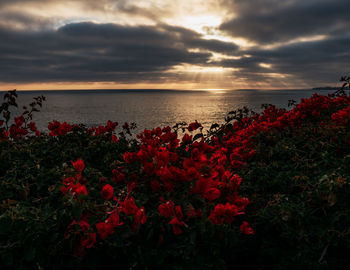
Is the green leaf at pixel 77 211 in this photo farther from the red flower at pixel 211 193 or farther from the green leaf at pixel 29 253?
the red flower at pixel 211 193

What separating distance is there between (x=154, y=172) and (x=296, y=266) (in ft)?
4.67

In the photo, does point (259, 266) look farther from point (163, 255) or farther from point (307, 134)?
point (307, 134)

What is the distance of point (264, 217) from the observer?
236 cm

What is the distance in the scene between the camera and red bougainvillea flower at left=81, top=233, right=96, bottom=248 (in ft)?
5.36

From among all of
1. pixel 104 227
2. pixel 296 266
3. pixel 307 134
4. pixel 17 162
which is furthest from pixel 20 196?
pixel 307 134

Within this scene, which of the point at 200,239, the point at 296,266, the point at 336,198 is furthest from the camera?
the point at 336,198

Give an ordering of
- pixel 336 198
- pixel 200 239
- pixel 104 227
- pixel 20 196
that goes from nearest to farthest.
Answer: pixel 104 227, pixel 200 239, pixel 336 198, pixel 20 196

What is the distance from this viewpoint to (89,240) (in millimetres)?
1686

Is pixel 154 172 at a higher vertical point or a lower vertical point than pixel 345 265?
higher

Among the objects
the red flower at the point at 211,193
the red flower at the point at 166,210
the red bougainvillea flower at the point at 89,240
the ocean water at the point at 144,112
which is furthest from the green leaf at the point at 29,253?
the ocean water at the point at 144,112

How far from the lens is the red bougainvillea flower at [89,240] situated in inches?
64.3

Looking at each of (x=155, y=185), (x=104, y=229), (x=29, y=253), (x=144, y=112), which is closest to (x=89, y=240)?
(x=104, y=229)

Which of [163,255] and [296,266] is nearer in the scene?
[163,255]

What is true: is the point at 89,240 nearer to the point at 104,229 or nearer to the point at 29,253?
the point at 104,229
